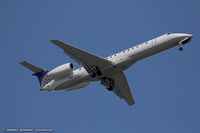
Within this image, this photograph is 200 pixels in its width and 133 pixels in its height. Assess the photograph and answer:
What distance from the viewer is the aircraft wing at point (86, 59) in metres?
31.5

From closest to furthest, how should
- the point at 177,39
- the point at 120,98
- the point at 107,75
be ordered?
the point at 177,39 < the point at 107,75 < the point at 120,98

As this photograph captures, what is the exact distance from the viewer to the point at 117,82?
115 ft

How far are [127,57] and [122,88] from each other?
5286 millimetres

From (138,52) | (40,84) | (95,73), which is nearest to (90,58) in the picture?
(95,73)

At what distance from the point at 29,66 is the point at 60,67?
115 inches

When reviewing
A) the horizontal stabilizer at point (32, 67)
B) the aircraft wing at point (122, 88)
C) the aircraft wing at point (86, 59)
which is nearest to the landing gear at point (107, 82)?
the aircraft wing at point (122, 88)

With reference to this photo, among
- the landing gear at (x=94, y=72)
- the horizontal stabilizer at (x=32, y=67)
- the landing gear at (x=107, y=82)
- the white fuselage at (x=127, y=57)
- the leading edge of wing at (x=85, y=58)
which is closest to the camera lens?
the white fuselage at (x=127, y=57)

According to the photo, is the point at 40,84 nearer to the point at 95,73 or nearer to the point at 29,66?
the point at 29,66

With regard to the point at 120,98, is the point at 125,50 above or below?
above

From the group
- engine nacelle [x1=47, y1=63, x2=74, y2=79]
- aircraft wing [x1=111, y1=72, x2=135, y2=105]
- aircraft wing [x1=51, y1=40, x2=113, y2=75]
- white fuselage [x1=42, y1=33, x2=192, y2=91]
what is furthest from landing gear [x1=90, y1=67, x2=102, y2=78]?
aircraft wing [x1=111, y1=72, x2=135, y2=105]

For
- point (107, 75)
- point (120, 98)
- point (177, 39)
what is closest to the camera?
point (177, 39)

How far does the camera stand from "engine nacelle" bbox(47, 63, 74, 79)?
3312 centimetres

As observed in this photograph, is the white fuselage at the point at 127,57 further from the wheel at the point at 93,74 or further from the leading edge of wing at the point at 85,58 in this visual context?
the leading edge of wing at the point at 85,58

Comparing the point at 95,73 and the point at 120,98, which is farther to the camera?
the point at 120,98
